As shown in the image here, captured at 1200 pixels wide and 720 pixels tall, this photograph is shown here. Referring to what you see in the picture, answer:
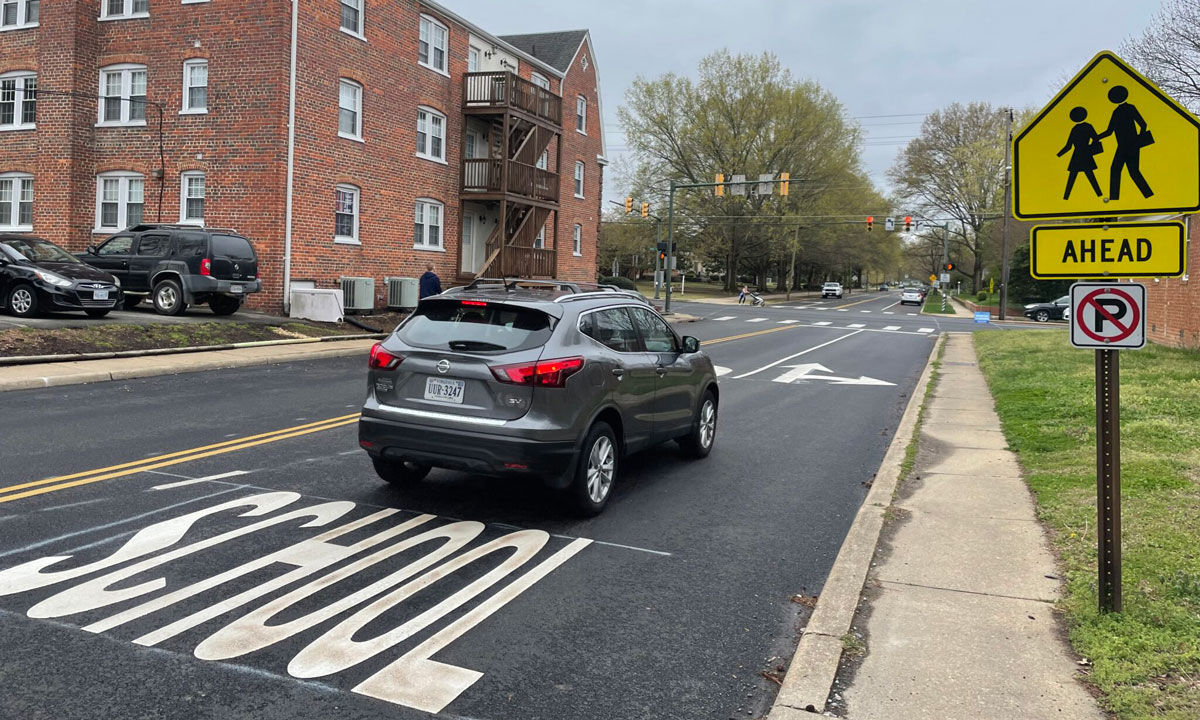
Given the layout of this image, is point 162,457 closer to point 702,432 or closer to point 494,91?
point 702,432

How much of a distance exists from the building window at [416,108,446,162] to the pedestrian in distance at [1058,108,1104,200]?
25.0m

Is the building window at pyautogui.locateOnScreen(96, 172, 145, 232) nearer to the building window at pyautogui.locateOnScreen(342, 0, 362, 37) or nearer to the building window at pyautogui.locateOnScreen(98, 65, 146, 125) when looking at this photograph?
the building window at pyautogui.locateOnScreen(98, 65, 146, 125)

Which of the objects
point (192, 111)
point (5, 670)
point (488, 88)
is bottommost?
point (5, 670)

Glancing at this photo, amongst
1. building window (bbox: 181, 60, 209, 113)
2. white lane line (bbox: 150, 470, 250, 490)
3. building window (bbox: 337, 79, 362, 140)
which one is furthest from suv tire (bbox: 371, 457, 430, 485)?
building window (bbox: 181, 60, 209, 113)

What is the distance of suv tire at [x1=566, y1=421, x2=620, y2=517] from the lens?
6272 mm

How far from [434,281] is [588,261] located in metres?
19.7

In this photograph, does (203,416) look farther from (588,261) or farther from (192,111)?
(588,261)

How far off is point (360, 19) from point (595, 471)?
21.8m

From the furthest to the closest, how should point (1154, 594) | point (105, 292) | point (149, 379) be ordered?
point (105, 292), point (149, 379), point (1154, 594)

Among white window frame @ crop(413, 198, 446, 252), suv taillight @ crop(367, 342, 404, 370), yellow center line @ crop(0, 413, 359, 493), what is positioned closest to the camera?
suv taillight @ crop(367, 342, 404, 370)

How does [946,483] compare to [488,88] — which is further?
[488,88]

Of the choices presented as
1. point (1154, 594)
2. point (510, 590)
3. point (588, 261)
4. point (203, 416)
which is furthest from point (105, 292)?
point (588, 261)

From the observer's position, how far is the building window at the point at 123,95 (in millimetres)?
23922

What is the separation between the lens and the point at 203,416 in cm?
990
